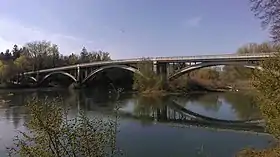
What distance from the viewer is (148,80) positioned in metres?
47.8

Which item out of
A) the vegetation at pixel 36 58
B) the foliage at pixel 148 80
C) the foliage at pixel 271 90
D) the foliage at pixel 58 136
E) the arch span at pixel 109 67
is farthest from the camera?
the vegetation at pixel 36 58

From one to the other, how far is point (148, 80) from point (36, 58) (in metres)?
40.0

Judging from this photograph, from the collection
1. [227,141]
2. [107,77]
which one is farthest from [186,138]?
[107,77]

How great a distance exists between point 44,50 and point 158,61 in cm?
4022

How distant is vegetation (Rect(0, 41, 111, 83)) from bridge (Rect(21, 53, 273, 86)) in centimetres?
300

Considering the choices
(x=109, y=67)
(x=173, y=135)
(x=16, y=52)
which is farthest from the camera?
(x=16, y=52)

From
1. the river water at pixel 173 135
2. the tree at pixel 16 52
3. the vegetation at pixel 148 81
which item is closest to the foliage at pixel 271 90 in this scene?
the river water at pixel 173 135

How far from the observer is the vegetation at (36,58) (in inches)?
2619

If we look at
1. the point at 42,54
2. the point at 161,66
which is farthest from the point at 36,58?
the point at 161,66

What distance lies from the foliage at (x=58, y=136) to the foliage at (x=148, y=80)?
4112cm

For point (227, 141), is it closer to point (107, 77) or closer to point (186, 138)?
point (186, 138)

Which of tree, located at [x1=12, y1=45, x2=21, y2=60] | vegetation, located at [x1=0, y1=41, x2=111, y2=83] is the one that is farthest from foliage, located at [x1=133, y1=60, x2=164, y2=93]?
tree, located at [x1=12, y1=45, x2=21, y2=60]

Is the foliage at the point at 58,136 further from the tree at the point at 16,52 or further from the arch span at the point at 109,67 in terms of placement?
the tree at the point at 16,52

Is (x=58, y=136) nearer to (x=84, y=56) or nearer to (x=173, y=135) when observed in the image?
(x=173, y=135)
